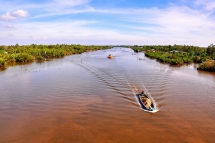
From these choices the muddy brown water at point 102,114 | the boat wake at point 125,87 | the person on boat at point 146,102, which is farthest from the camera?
the boat wake at point 125,87

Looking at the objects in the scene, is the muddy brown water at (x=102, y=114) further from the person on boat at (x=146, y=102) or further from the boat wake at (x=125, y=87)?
the person on boat at (x=146, y=102)

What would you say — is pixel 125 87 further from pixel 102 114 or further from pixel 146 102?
pixel 102 114

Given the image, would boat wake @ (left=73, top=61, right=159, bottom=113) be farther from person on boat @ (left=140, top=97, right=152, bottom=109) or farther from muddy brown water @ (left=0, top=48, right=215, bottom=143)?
person on boat @ (left=140, top=97, right=152, bottom=109)

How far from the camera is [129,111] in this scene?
11219mm

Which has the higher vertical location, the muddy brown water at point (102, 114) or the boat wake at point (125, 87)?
the boat wake at point (125, 87)

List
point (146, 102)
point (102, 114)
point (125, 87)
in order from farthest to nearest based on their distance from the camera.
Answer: point (125, 87), point (146, 102), point (102, 114)

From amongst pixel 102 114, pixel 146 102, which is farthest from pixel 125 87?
pixel 102 114

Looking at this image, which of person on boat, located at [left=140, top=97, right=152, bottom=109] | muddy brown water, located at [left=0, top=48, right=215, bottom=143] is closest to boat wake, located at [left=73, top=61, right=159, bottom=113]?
muddy brown water, located at [left=0, top=48, right=215, bottom=143]

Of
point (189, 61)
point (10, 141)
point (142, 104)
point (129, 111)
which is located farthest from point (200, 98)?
point (189, 61)

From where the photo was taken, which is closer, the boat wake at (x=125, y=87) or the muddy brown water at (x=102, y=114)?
the muddy brown water at (x=102, y=114)

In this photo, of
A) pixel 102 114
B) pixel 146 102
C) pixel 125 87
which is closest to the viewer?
pixel 102 114

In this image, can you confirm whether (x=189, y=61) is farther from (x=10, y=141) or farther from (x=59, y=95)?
(x=10, y=141)

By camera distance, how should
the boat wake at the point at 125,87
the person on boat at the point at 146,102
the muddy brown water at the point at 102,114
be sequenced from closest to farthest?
the muddy brown water at the point at 102,114
the person on boat at the point at 146,102
the boat wake at the point at 125,87

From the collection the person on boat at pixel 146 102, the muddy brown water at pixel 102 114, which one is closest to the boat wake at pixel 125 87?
the muddy brown water at pixel 102 114
